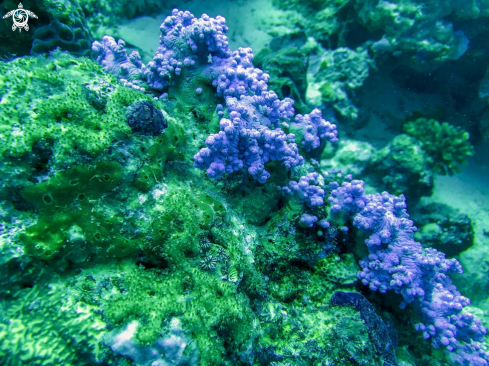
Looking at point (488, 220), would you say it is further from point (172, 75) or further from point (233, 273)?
point (172, 75)

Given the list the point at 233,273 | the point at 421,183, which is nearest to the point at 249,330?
the point at 233,273

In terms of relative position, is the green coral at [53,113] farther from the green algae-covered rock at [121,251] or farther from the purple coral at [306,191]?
the purple coral at [306,191]

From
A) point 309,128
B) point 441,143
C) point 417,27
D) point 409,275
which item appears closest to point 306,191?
point 309,128

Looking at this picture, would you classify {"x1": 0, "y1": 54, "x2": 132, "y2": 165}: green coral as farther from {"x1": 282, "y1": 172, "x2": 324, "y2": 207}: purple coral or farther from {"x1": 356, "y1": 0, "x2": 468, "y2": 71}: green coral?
{"x1": 356, "y1": 0, "x2": 468, "y2": 71}: green coral

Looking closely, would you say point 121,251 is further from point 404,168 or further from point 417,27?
point 417,27

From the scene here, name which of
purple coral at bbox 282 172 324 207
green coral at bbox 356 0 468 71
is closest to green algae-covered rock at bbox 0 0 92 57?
purple coral at bbox 282 172 324 207

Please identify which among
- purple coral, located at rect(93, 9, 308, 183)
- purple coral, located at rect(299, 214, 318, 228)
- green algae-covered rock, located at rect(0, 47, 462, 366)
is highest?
purple coral, located at rect(93, 9, 308, 183)
